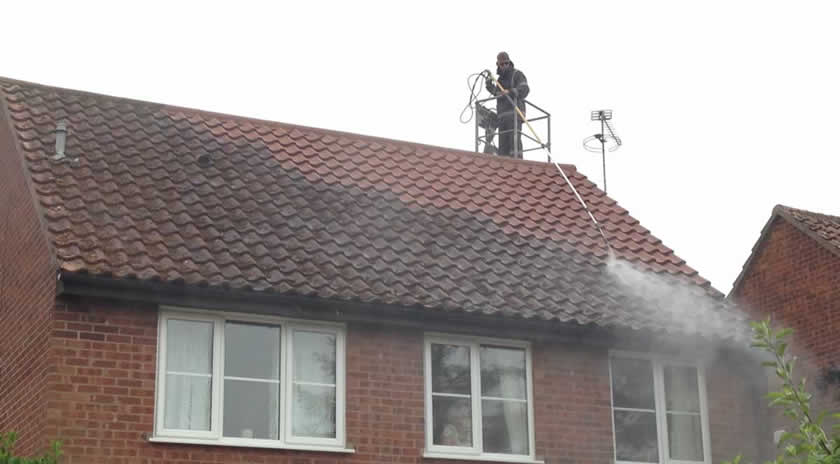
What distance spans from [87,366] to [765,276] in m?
11.6

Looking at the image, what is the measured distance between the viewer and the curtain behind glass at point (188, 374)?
14.3m

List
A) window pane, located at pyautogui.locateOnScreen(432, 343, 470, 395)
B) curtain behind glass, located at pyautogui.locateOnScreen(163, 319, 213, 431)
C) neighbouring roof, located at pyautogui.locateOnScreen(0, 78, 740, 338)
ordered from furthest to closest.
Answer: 1. window pane, located at pyautogui.locateOnScreen(432, 343, 470, 395)
2. neighbouring roof, located at pyautogui.locateOnScreen(0, 78, 740, 338)
3. curtain behind glass, located at pyautogui.locateOnScreen(163, 319, 213, 431)

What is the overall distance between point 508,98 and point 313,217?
23.8ft

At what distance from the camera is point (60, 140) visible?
1606 cm

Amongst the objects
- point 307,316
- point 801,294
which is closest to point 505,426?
point 307,316

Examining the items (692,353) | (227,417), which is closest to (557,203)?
(692,353)

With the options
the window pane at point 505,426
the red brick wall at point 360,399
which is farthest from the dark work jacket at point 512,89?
the window pane at point 505,426

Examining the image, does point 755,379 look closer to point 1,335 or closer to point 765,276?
point 765,276

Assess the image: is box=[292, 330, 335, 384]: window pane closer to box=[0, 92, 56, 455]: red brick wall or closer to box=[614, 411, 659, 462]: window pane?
box=[0, 92, 56, 455]: red brick wall

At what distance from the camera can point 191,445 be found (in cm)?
1408

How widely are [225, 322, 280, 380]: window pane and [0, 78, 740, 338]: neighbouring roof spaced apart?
586 millimetres

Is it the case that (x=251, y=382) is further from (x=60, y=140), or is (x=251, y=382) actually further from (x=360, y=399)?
(x=60, y=140)

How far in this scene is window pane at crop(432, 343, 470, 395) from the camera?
15.8 metres

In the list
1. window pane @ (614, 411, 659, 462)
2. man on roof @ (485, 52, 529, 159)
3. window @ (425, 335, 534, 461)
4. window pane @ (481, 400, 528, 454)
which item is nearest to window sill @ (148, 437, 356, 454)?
window @ (425, 335, 534, 461)
